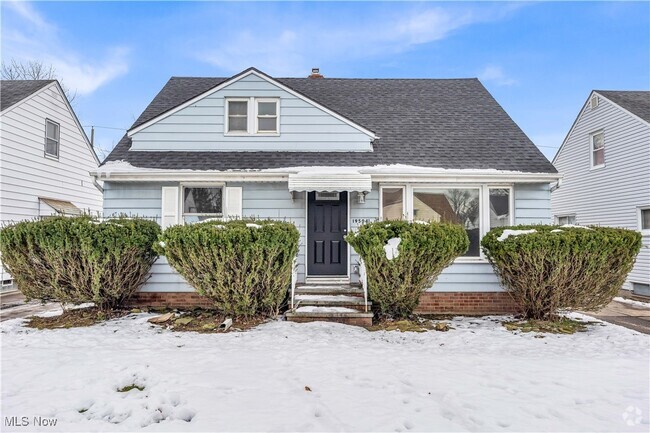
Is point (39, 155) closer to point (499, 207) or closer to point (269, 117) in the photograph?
point (269, 117)

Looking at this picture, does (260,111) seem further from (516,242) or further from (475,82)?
(475,82)

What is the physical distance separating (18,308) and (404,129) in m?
10.3

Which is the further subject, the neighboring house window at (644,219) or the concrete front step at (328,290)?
the neighboring house window at (644,219)

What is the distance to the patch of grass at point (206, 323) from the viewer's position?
5953mm

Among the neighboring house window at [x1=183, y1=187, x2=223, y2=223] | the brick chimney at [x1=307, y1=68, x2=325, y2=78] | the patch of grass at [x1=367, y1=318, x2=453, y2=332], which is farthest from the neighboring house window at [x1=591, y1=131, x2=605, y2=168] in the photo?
the neighboring house window at [x1=183, y1=187, x2=223, y2=223]

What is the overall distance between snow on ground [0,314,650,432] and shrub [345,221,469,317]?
0.84 metres

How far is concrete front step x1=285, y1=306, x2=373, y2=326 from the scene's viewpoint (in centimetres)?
627

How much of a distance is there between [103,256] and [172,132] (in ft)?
11.1

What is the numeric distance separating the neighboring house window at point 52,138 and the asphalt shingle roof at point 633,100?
793 inches

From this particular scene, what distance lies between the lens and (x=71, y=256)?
624 centimetres

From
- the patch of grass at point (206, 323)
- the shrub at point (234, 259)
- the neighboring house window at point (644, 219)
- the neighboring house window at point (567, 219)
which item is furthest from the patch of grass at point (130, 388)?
the neighboring house window at point (567, 219)

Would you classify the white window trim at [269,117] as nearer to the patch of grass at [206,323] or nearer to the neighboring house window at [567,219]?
the patch of grass at [206,323]

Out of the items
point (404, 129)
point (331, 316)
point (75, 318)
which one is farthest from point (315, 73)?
point (75, 318)

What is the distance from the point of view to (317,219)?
26.3 feet
